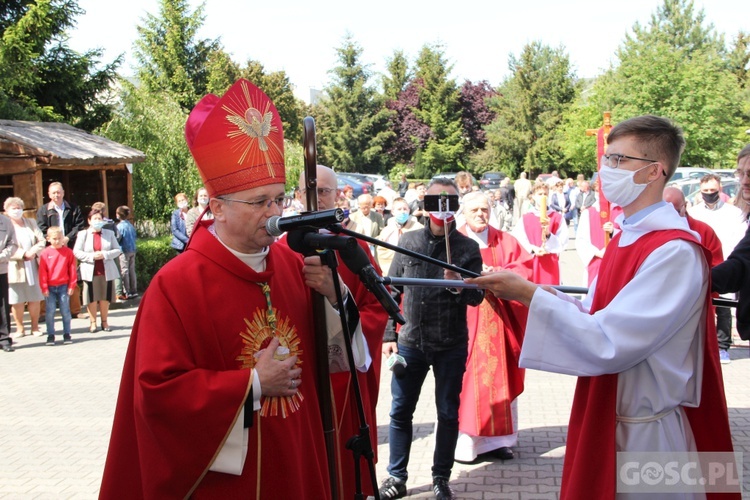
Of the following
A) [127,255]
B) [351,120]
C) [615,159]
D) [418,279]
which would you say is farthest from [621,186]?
[351,120]

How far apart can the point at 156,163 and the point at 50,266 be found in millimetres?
11756

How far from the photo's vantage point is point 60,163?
14859mm

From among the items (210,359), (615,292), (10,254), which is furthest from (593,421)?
(10,254)

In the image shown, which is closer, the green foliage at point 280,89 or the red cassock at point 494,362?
the red cassock at point 494,362

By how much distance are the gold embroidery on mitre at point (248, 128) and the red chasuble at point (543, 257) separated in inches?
236

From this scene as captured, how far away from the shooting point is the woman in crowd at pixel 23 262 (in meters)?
11.1

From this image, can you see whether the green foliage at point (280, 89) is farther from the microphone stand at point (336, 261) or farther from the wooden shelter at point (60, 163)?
the microphone stand at point (336, 261)

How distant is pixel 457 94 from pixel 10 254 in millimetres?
48845

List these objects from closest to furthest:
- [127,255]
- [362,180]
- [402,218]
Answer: [402,218], [127,255], [362,180]

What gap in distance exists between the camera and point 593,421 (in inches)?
116

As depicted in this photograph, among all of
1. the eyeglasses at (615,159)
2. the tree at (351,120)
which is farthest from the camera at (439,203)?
the tree at (351,120)

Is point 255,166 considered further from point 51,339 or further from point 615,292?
point 51,339

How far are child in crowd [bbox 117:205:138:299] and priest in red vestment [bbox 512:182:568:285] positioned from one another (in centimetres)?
765

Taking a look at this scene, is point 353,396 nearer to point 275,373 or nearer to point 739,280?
point 275,373
